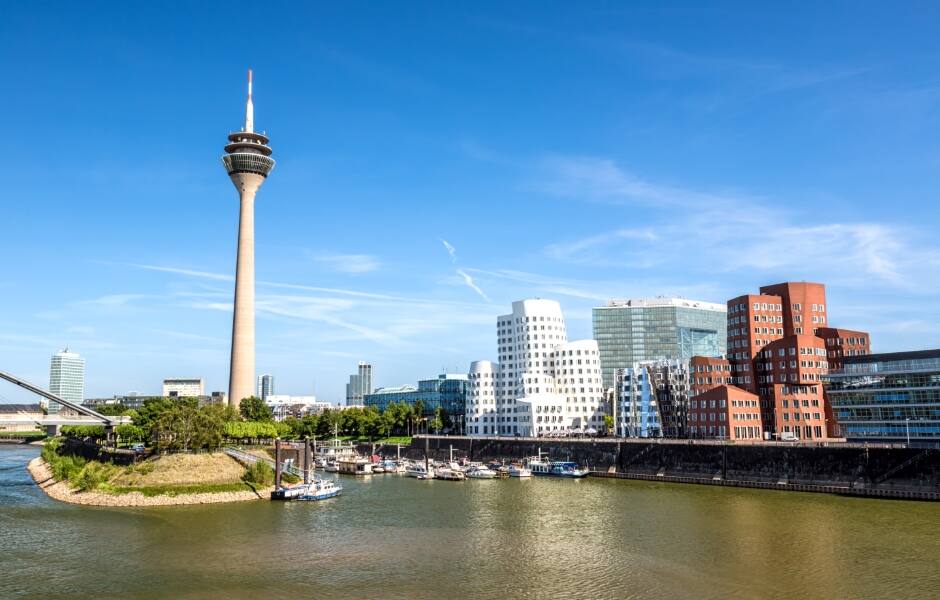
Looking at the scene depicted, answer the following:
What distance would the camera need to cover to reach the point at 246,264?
7416 inches

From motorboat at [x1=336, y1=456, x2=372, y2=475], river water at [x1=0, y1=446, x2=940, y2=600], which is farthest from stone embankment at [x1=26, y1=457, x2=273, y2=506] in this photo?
motorboat at [x1=336, y1=456, x2=372, y2=475]

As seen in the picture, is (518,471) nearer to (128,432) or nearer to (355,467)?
(355,467)

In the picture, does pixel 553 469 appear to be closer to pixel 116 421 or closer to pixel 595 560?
pixel 595 560

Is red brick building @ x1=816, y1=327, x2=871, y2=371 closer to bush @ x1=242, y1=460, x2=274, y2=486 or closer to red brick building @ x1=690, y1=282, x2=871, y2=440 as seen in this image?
→ red brick building @ x1=690, y1=282, x2=871, y2=440

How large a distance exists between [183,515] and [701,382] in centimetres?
10938

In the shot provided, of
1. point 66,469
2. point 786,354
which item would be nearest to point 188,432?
point 66,469

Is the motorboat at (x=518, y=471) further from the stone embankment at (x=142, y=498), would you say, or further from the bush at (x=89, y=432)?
the bush at (x=89, y=432)

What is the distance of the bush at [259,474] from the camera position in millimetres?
108812

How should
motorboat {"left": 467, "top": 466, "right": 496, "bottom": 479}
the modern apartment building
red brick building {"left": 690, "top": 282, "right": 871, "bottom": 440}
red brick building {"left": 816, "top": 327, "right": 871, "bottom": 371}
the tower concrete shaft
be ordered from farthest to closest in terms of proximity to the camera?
the tower concrete shaft → the modern apartment building → red brick building {"left": 816, "top": 327, "right": 871, "bottom": 371} → red brick building {"left": 690, "top": 282, "right": 871, "bottom": 440} → motorboat {"left": 467, "top": 466, "right": 496, "bottom": 479}

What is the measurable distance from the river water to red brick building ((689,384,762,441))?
41046mm

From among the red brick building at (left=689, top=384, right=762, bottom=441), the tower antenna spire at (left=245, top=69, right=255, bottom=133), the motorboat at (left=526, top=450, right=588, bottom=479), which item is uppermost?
the tower antenna spire at (left=245, top=69, right=255, bottom=133)

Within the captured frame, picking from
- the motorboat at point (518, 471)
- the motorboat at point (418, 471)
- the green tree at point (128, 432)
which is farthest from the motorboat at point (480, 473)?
the green tree at point (128, 432)

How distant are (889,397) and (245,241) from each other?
14540 centimetres

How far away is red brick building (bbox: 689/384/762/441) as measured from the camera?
14412cm
